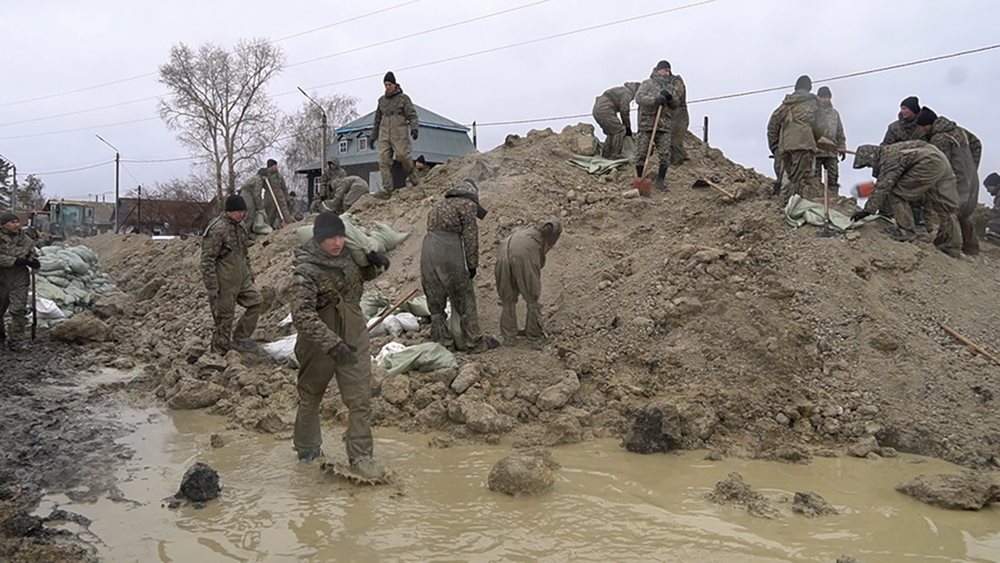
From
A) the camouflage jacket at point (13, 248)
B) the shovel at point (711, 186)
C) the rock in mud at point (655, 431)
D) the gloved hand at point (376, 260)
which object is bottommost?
the rock in mud at point (655, 431)

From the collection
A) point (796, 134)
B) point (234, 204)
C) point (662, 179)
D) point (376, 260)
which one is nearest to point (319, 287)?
point (376, 260)

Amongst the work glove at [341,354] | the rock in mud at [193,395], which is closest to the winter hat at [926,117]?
the work glove at [341,354]

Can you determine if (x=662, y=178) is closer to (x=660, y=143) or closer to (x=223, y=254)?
(x=660, y=143)

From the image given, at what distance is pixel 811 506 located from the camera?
4215 mm

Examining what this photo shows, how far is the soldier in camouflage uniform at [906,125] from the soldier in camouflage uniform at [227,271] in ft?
23.6

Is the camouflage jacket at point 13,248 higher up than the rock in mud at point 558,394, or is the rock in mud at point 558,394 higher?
the camouflage jacket at point 13,248

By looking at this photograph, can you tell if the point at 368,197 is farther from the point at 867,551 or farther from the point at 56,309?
the point at 867,551

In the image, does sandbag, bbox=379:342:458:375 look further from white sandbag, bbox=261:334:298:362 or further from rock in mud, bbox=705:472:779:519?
rock in mud, bbox=705:472:779:519

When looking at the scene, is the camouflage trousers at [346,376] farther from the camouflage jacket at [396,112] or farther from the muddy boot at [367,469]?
the camouflage jacket at [396,112]

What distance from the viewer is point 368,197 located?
12.1 m

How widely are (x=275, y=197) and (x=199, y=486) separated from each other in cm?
1015

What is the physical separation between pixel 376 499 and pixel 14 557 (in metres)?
1.79

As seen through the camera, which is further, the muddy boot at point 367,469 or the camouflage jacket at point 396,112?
the camouflage jacket at point 396,112

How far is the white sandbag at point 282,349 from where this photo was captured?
7453 mm
